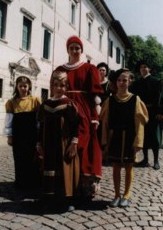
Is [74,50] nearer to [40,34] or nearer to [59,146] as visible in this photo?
[59,146]

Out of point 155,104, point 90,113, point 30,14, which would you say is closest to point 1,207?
point 90,113

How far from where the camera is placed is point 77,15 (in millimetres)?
23969

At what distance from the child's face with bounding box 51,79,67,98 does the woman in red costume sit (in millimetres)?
188

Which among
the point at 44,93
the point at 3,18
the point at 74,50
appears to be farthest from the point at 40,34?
the point at 74,50

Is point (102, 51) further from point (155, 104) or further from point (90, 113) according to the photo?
point (90, 113)

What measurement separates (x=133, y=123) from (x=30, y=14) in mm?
13981

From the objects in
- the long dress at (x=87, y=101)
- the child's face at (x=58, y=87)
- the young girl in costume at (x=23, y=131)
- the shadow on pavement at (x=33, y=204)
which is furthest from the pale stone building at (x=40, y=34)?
the child's face at (x=58, y=87)

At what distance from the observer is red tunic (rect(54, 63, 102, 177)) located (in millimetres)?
4691

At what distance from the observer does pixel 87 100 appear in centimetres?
481

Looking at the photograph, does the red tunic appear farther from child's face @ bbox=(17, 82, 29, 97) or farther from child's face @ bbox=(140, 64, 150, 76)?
child's face @ bbox=(140, 64, 150, 76)

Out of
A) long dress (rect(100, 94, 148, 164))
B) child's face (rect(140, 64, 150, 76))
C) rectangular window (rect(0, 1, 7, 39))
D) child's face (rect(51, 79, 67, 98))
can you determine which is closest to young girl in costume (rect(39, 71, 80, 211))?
child's face (rect(51, 79, 67, 98))

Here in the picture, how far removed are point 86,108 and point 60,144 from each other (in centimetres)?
59

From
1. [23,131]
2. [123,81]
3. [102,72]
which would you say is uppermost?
[102,72]

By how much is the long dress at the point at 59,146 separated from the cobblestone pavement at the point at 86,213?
0.92ft
